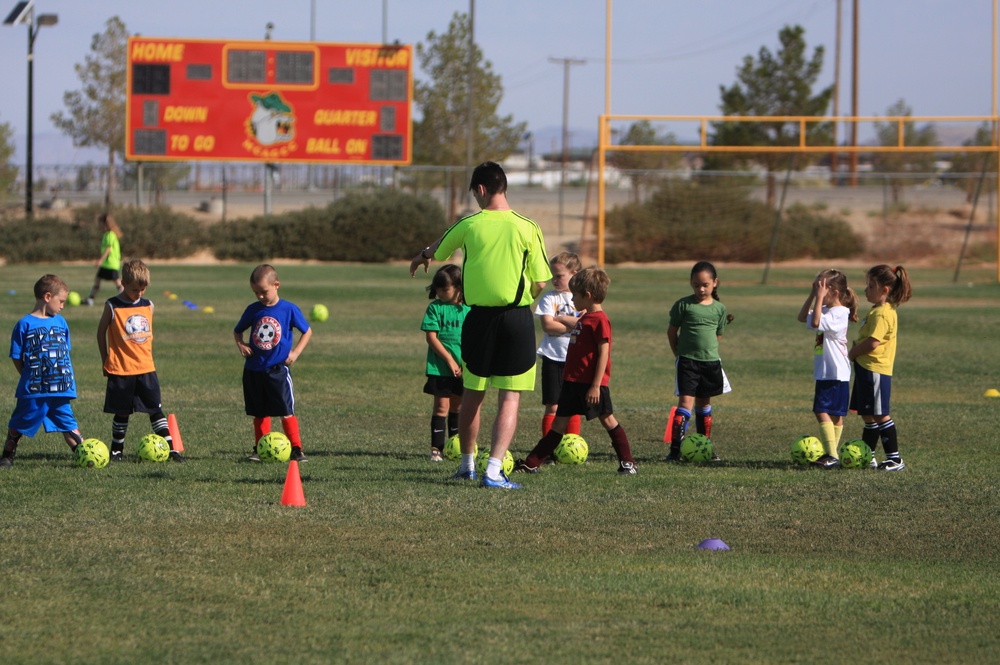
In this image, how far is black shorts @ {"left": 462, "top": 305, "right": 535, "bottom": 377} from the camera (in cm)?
758

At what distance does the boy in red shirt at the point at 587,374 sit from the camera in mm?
8133

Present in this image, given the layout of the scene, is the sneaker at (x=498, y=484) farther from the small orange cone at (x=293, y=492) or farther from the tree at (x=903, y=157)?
the tree at (x=903, y=157)

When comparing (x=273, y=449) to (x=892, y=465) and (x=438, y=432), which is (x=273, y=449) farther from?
(x=892, y=465)

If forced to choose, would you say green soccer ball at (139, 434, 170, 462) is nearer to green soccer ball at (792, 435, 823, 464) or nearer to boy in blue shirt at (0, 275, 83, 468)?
boy in blue shirt at (0, 275, 83, 468)

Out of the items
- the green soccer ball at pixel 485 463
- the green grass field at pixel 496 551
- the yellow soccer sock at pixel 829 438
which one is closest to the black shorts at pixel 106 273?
the green grass field at pixel 496 551

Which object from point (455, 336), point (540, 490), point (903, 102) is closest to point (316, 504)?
point (540, 490)

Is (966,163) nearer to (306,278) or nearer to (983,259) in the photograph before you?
(983,259)

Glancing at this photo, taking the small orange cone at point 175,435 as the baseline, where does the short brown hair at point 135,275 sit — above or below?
above

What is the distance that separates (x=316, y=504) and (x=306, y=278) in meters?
26.4

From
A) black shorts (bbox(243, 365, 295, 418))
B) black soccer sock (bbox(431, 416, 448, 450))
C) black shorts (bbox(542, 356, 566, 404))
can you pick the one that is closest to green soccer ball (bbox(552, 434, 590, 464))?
black shorts (bbox(542, 356, 566, 404))

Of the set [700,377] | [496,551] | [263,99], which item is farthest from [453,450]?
[263,99]

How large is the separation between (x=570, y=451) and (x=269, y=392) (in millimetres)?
2145

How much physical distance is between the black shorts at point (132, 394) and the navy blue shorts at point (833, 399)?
4720 mm

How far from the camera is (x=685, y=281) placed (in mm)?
32906
